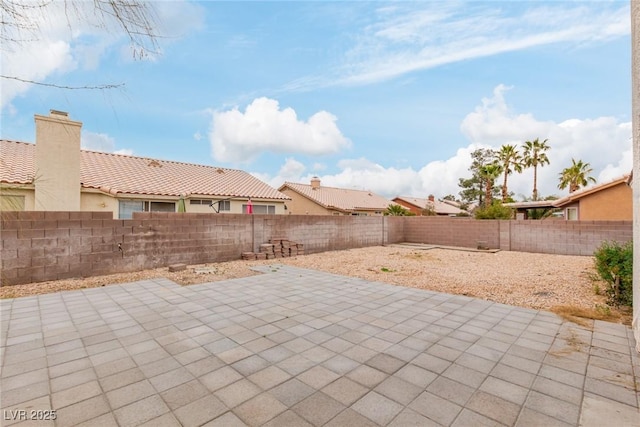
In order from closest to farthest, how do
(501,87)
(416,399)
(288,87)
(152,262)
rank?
1. (416,399)
2. (152,262)
3. (501,87)
4. (288,87)

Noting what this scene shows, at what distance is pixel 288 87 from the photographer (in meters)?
10.5

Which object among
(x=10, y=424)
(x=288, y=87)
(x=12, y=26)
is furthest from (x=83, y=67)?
(x=288, y=87)

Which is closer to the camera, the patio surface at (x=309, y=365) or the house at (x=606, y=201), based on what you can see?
the patio surface at (x=309, y=365)

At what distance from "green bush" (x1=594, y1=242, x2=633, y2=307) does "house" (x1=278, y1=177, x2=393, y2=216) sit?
751 inches

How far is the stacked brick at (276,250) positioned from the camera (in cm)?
938

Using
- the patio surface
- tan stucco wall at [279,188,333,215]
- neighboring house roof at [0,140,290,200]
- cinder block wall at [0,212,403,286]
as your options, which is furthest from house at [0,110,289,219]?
tan stucco wall at [279,188,333,215]

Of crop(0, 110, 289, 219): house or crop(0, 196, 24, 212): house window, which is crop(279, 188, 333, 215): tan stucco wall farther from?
crop(0, 196, 24, 212): house window

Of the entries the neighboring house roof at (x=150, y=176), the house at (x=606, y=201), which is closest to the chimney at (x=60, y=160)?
the neighboring house roof at (x=150, y=176)

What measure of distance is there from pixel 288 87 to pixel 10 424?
34.1 feet

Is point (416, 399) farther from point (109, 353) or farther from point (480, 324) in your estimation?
point (109, 353)

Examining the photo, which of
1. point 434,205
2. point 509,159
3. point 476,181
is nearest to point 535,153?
point 509,159

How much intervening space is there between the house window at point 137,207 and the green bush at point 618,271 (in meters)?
13.3

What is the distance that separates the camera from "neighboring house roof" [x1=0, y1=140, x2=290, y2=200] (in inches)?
444

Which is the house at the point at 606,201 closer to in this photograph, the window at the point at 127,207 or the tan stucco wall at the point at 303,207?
the tan stucco wall at the point at 303,207
